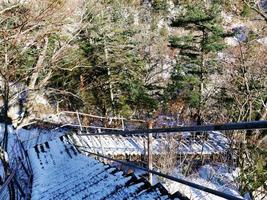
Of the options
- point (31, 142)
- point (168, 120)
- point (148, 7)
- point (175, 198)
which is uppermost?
point (148, 7)

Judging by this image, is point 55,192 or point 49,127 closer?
point 55,192

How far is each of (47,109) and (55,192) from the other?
1613 centimetres

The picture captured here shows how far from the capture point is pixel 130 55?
19.2 metres

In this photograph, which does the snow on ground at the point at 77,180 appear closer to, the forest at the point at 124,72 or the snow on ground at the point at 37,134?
the forest at the point at 124,72

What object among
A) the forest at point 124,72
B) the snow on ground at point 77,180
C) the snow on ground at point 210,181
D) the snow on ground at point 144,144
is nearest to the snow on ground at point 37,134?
the forest at point 124,72

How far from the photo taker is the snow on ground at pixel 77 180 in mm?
3931

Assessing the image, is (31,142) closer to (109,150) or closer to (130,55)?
(109,150)

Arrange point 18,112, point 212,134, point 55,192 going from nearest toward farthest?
1. point 55,192
2. point 212,134
3. point 18,112

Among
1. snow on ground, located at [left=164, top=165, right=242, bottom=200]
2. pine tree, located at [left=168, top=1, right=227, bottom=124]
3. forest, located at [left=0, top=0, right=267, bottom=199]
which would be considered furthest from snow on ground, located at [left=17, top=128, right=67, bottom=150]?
pine tree, located at [left=168, top=1, right=227, bottom=124]

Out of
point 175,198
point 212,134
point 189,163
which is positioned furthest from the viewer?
point 212,134

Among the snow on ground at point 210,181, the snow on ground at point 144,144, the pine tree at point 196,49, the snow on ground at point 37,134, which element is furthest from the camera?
the pine tree at point 196,49

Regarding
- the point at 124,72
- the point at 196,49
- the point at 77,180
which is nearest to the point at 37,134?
the point at 124,72

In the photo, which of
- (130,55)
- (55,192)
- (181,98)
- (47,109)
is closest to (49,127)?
(47,109)

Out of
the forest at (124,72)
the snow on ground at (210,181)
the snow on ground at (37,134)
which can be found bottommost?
the snow on ground at (210,181)
